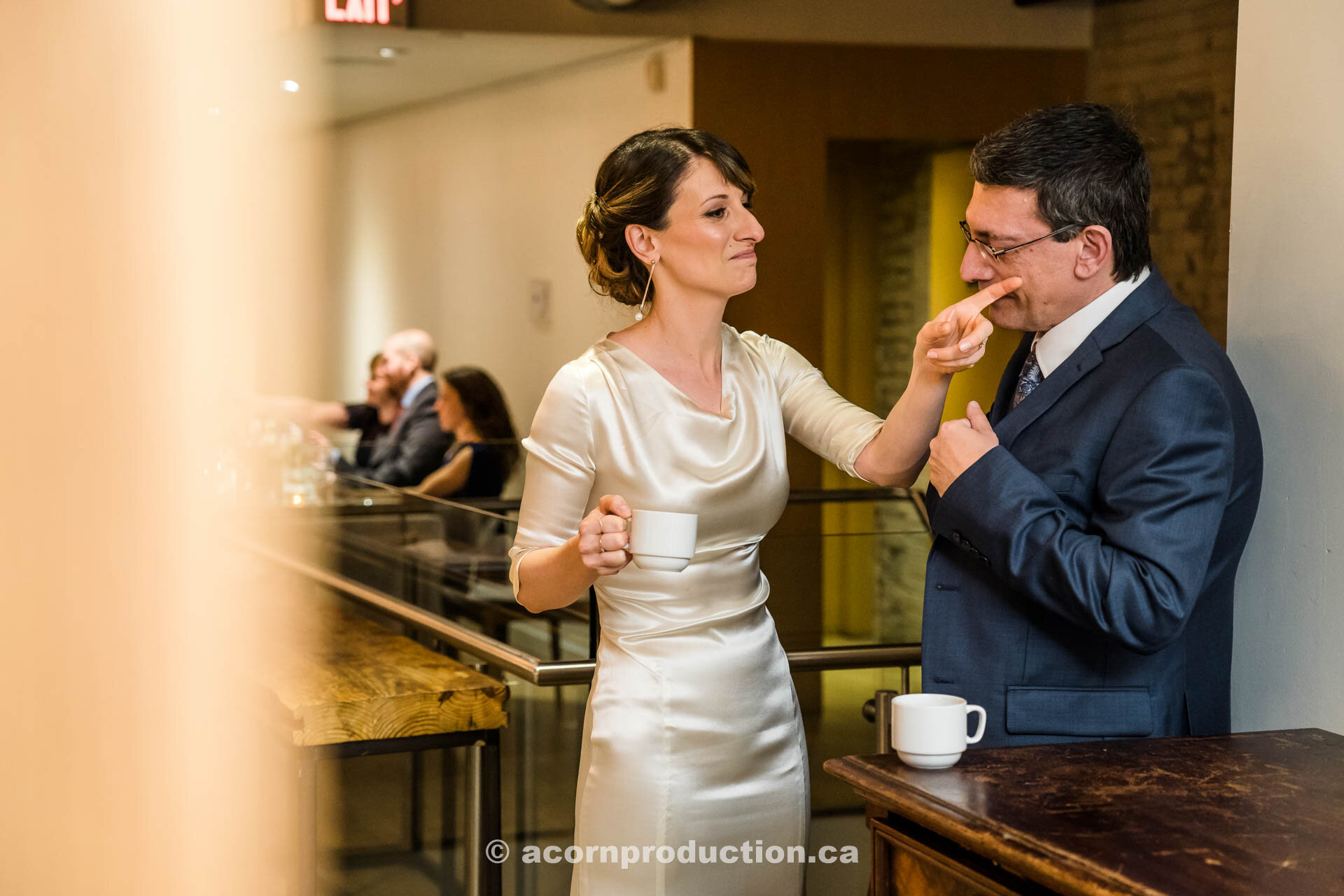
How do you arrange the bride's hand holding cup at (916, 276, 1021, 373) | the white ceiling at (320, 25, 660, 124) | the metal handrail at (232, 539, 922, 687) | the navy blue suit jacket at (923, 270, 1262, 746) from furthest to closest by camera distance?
the white ceiling at (320, 25, 660, 124) < the metal handrail at (232, 539, 922, 687) < the bride's hand holding cup at (916, 276, 1021, 373) < the navy blue suit jacket at (923, 270, 1262, 746)

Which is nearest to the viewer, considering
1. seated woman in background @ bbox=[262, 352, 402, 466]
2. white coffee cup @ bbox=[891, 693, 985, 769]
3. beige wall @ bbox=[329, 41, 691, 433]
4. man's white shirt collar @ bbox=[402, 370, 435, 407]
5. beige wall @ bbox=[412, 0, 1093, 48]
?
white coffee cup @ bbox=[891, 693, 985, 769]

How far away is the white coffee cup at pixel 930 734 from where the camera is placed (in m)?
1.51

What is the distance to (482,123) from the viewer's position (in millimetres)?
7914

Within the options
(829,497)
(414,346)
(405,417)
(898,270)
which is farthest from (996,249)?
(414,346)

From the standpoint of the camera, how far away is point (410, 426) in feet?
22.9

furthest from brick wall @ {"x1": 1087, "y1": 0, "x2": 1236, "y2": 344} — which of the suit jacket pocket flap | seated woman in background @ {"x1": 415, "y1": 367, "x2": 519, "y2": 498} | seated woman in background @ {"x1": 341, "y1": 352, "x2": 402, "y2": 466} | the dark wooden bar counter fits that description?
the dark wooden bar counter

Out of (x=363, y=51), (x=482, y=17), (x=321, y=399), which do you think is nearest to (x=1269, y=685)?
(x=482, y=17)

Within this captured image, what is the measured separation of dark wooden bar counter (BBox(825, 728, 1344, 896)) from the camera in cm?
124

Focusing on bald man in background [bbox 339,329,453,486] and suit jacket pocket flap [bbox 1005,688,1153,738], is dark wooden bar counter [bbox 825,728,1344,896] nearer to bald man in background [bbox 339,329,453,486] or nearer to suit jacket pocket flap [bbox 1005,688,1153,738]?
suit jacket pocket flap [bbox 1005,688,1153,738]

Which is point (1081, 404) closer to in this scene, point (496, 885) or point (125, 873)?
point (496, 885)

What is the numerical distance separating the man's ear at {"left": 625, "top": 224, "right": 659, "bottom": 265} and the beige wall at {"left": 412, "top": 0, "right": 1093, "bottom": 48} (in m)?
4.00

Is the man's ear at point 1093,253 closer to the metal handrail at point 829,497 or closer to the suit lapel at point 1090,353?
the suit lapel at point 1090,353

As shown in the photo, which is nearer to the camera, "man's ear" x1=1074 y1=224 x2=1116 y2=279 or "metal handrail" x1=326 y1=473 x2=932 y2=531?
"man's ear" x1=1074 y1=224 x2=1116 y2=279

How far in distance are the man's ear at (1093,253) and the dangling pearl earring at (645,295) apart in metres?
0.63
